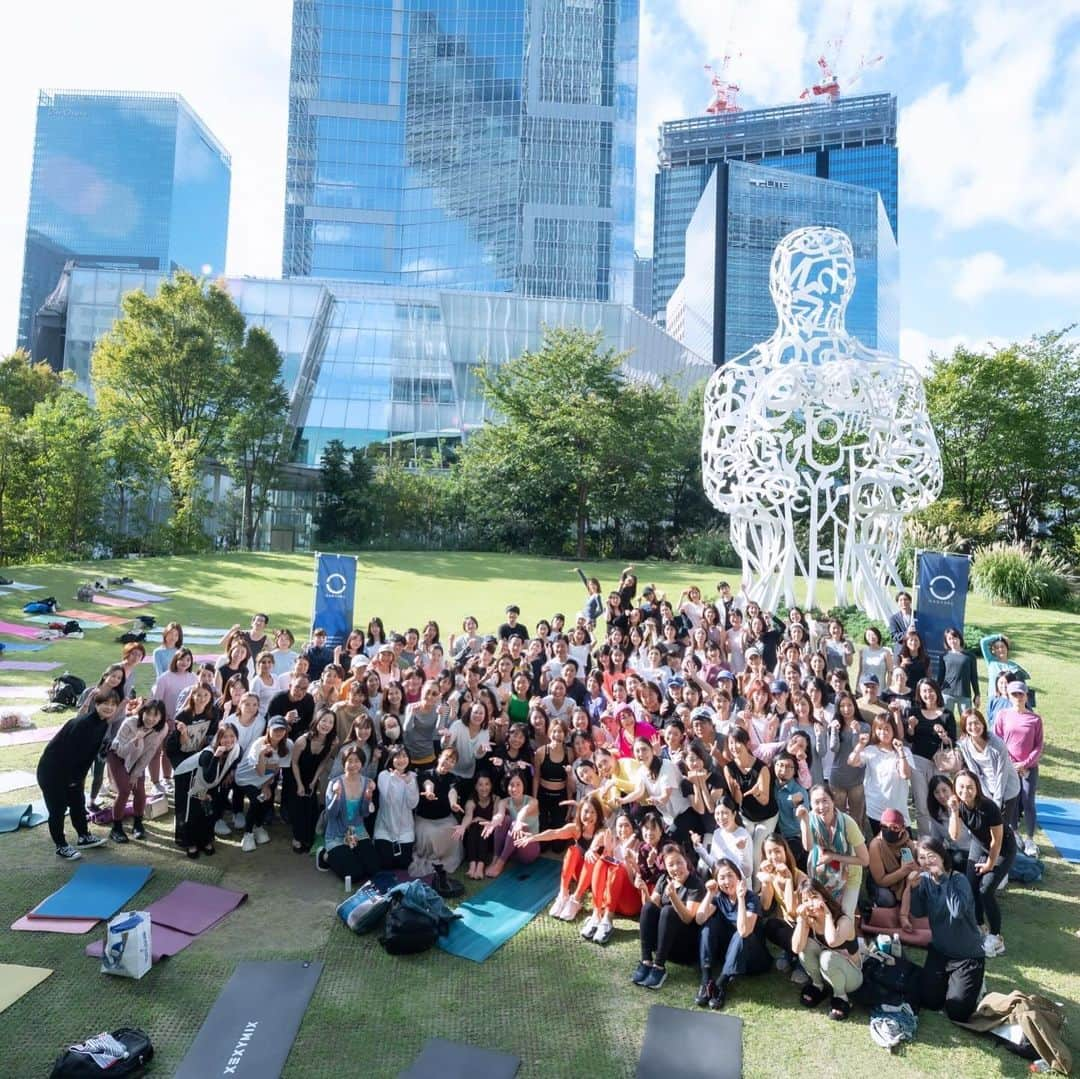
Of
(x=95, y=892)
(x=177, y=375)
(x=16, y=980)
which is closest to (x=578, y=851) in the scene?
(x=95, y=892)

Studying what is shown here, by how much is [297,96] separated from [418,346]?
48758 millimetres

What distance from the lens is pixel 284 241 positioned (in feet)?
260

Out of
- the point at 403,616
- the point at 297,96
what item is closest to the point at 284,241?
the point at 297,96

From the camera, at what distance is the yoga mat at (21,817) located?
669 cm

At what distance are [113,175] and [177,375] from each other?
130096mm

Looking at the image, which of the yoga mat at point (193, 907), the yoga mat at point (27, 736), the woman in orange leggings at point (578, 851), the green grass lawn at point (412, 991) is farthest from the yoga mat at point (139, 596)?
the woman in orange leggings at point (578, 851)

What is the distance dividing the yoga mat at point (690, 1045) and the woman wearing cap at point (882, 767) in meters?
2.12

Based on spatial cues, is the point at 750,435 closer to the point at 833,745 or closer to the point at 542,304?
the point at 833,745

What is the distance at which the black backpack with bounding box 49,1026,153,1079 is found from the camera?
3.95 m

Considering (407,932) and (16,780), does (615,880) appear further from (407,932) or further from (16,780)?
(16,780)

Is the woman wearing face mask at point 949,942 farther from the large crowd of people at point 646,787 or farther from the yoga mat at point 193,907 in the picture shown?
the yoga mat at point 193,907

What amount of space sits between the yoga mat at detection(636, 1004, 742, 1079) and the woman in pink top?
3.28 meters

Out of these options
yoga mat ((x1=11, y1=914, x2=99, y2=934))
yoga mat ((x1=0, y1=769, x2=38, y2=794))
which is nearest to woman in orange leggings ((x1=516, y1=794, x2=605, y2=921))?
yoga mat ((x1=11, y1=914, x2=99, y2=934))

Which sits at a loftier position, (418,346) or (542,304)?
(542,304)
